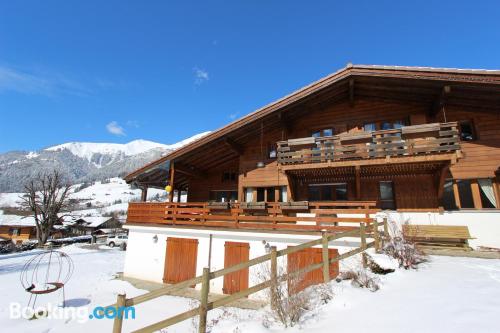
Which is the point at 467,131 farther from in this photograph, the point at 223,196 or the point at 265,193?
the point at 223,196

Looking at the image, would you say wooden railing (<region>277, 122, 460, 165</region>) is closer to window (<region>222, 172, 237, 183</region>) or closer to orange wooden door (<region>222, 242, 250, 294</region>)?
orange wooden door (<region>222, 242, 250, 294</region>)

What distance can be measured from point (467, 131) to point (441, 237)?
563 centimetres

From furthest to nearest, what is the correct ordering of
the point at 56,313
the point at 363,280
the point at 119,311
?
the point at 56,313 < the point at 363,280 < the point at 119,311

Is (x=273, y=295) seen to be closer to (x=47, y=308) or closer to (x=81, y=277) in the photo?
(x=47, y=308)

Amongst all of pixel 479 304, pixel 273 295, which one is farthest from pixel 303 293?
pixel 479 304

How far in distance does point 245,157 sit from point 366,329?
43.3 ft

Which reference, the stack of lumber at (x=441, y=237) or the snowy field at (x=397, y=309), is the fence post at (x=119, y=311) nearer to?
the snowy field at (x=397, y=309)

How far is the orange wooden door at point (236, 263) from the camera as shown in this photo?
11925 mm

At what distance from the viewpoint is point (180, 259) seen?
1334 centimetres

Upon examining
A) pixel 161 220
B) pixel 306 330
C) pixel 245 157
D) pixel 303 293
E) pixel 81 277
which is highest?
pixel 245 157

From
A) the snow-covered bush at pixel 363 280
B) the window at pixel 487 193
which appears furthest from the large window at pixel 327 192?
the snow-covered bush at pixel 363 280

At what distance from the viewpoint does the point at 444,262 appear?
9.12 meters

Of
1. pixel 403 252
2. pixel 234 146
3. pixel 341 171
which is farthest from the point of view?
pixel 234 146

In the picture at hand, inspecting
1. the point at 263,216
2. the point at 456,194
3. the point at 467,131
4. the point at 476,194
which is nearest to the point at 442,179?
the point at 456,194
